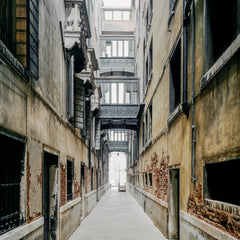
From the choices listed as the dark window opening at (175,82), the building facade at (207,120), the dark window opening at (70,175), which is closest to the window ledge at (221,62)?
the building facade at (207,120)

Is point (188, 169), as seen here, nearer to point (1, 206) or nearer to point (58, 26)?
point (1, 206)

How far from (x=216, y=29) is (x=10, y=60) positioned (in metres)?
3.60

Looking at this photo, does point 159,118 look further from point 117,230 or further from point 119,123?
point 119,123

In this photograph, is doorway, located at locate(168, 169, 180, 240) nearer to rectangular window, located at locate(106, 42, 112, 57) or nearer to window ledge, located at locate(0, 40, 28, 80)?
window ledge, located at locate(0, 40, 28, 80)

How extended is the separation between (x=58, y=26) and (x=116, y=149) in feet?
131

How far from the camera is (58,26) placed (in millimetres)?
9352

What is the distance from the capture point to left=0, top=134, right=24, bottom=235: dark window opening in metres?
5.17

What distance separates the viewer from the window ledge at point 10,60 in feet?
15.2

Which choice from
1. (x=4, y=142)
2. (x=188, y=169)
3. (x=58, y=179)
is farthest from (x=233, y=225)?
(x=58, y=179)

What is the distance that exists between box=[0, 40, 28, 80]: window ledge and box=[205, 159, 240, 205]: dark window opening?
363 centimetres

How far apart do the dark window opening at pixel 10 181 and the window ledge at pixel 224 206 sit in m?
3.31

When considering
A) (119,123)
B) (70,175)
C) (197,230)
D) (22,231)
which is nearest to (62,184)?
(70,175)

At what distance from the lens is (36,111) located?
6715 millimetres

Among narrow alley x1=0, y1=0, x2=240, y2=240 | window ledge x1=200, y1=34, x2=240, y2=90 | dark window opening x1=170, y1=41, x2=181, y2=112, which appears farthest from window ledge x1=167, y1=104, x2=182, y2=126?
window ledge x1=200, y1=34, x2=240, y2=90
